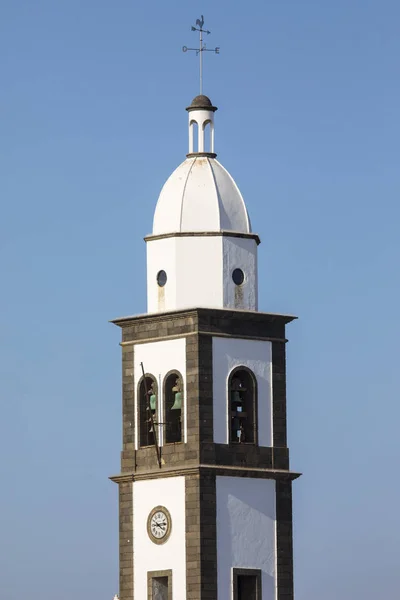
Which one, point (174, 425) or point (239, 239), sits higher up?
point (239, 239)

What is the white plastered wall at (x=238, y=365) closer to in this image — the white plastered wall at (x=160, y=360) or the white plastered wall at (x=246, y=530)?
the white plastered wall at (x=160, y=360)

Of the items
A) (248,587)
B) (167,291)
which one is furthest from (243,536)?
(167,291)

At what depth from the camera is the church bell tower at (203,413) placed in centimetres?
9100

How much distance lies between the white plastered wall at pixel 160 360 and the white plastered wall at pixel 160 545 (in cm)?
137

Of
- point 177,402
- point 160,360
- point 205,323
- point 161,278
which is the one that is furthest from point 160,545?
point 161,278

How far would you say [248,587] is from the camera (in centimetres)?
9150

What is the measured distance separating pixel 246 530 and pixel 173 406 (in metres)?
4.31

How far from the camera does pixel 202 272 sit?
92.3 metres

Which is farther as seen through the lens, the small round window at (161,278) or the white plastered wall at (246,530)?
the small round window at (161,278)

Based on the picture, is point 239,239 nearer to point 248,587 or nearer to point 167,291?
point 167,291

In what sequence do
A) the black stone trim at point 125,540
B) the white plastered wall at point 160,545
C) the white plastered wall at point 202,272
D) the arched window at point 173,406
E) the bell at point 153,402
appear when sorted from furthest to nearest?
the bell at point 153,402 → the black stone trim at point 125,540 → the white plastered wall at point 202,272 → the arched window at point 173,406 → the white plastered wall at point 160,545

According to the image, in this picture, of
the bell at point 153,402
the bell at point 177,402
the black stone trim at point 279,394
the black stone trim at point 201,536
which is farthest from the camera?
the black stone trim at point 279,394

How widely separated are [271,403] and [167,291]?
462cm

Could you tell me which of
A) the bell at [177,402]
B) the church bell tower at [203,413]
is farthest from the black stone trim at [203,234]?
the bell at [177,402]
